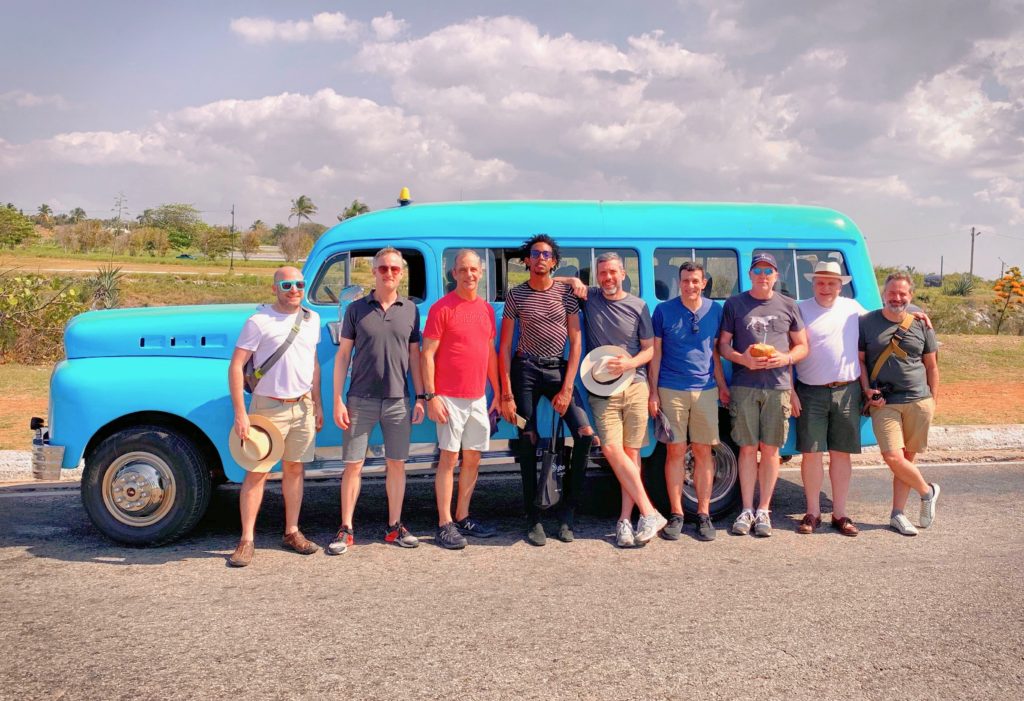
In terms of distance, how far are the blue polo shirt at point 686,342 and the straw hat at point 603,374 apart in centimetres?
32

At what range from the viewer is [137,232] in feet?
271

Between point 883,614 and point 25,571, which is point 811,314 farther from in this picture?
point 25,571

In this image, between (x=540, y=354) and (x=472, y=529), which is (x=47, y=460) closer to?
(x=472, y=529)

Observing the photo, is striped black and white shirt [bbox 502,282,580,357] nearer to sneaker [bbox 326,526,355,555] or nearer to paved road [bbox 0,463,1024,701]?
paved road [bbox 0,463,1024,701]

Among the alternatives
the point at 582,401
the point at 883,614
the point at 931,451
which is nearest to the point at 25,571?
the point at 582,401

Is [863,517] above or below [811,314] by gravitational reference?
below

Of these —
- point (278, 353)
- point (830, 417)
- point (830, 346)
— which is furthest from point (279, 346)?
point (830, 417)

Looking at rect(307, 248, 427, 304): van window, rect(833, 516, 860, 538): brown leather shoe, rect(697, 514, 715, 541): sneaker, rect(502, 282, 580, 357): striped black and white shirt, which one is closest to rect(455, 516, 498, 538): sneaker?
rect(502, 282, 580, 357): striped black and white shirt

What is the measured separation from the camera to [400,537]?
5.91 metres

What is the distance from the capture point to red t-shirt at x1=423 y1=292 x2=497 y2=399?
568 cm

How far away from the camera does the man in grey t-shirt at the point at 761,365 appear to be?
5965mm

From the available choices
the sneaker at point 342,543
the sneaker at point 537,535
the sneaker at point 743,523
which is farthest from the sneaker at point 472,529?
the sneaker at point 743,523

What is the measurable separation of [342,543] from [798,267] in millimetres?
3877

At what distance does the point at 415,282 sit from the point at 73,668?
3.33m
